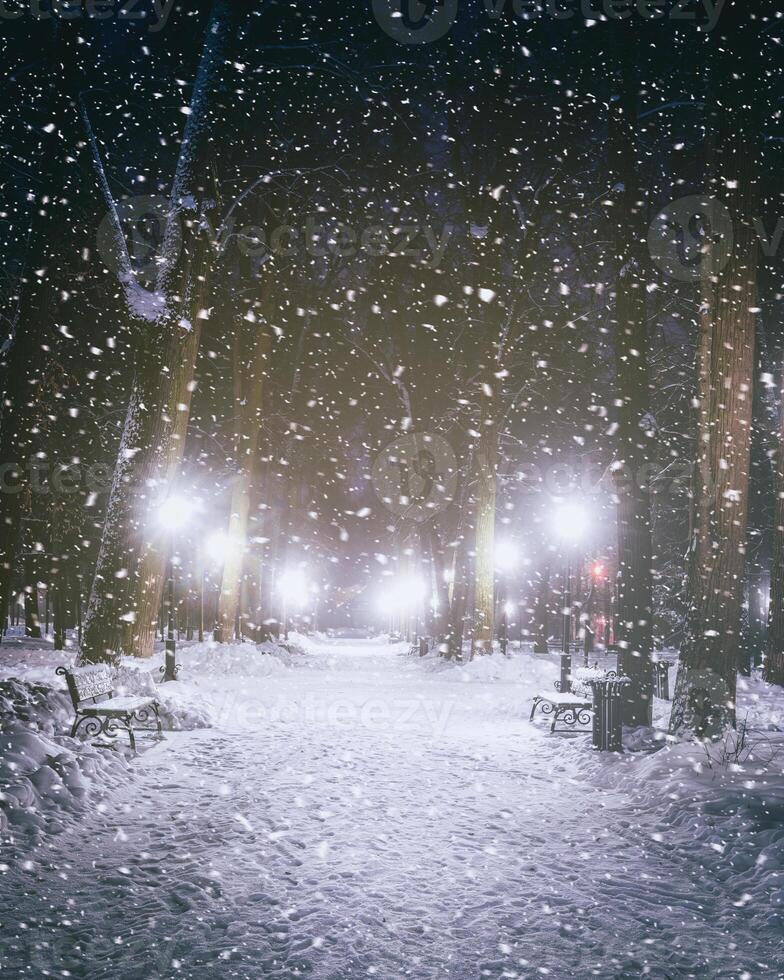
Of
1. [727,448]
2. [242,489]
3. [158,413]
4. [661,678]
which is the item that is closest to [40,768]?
[158,413]

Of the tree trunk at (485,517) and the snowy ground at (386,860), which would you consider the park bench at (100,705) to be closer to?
the snowy ground at (386,860)

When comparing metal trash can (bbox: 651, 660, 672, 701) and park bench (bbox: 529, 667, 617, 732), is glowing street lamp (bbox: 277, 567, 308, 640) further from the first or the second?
park bench (bbox: 529, 667, 617, 732)

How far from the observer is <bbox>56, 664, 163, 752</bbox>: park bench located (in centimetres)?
873

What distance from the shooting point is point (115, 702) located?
9.28m

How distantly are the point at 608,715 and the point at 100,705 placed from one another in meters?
6.52

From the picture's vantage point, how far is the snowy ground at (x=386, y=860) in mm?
3766

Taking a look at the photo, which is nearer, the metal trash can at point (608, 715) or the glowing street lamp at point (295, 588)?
the metal trash can at point (608, 715)

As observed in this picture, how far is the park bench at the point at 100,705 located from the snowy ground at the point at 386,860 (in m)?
0.32

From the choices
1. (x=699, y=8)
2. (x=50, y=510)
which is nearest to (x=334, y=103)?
(x=699, y=8)

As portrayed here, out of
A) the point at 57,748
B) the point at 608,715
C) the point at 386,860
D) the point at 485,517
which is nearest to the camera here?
the point at 386,860

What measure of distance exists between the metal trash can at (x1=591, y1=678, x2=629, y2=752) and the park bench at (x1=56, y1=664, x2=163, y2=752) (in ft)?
19.0

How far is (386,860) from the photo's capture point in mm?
5215

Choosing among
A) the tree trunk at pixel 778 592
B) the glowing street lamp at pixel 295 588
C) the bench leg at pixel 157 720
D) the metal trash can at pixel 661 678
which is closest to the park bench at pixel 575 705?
the metal trash can at pixel 661 678

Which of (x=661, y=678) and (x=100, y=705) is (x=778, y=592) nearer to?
(x=661, y=678)
